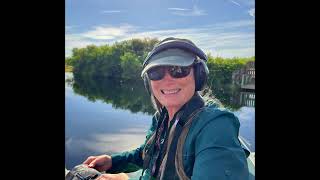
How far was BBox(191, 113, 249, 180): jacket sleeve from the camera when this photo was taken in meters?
2.40

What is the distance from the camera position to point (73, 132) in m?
2.61

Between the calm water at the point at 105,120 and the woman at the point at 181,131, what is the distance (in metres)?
0.06

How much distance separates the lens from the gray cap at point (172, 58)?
99.0 inches

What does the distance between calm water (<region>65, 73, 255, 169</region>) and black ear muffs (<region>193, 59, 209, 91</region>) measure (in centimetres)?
26

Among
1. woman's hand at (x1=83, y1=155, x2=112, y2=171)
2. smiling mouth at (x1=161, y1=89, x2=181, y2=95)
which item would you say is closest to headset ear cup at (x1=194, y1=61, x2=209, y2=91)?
smiling mouth at (x1=161, y1=89, x2=181, y2=95)

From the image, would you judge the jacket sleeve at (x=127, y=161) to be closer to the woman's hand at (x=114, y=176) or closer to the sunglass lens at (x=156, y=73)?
the woman's hand at (x=114, y=176)

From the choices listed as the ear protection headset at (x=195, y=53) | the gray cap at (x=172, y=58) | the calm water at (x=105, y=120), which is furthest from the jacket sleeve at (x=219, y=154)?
the gray cap at (x=172, y=58)

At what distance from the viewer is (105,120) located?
2.64 metres

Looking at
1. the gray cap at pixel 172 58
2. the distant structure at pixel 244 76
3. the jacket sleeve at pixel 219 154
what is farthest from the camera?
the distant structure at pixel 244 76
